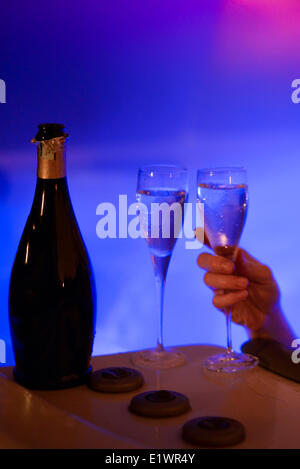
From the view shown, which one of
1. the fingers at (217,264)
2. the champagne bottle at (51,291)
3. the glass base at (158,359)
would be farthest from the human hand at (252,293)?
the champagne bottle at (51,291)

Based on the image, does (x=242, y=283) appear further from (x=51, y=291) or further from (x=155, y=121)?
(x=155, y=121)

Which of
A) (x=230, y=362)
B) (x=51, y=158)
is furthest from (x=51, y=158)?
(x=230, y=362)

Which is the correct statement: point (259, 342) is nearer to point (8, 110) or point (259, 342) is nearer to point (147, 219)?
point (147, 219)

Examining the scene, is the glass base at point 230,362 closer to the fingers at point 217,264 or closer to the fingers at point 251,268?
the fingers at point 217,264

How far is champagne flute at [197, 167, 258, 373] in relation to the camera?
76cm

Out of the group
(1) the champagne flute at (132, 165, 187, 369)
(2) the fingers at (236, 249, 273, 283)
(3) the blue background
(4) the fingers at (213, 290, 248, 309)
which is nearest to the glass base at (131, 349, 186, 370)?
(1) the champagne flute at (132, 165, 187, 369)

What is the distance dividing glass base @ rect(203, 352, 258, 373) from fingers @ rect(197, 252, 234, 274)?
0.13m

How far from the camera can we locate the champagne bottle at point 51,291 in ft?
2.15

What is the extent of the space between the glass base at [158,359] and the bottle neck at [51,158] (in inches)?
12.0

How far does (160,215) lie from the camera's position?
772 mm

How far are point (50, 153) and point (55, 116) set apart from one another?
1933 millimetres

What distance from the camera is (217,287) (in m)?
0.88

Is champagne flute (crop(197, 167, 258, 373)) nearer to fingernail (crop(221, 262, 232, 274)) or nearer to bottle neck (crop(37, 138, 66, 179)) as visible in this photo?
fingernail (crop(221, 262, 232, 274))

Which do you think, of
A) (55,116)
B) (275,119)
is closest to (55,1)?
(55,116)
